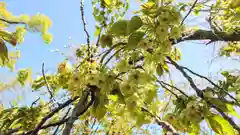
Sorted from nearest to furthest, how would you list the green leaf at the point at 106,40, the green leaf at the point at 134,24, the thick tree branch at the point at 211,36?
the green leaf at the point at 134,24
the green leaf at the point at 106,40
the thick tree branch at the point at 211,36

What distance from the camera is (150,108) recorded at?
778 millimetres

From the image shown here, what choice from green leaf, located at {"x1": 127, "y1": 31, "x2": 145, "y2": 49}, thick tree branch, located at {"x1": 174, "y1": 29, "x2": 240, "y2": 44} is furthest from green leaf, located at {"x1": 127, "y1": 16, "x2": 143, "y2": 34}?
thick tree branch, located at {"x1": 174, "y1": 29, "x2": 240, "y2": 44}

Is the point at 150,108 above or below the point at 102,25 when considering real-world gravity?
below

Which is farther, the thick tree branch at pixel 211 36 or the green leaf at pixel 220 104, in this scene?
the thick tree branch at pixel 211 36

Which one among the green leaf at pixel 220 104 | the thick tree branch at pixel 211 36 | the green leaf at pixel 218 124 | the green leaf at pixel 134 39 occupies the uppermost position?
the thick tree branch at pixel 211 36

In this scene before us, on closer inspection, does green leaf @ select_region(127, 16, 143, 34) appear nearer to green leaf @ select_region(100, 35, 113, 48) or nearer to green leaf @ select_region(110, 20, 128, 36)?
green leaf @ select_region(110, 20, 128, 36)

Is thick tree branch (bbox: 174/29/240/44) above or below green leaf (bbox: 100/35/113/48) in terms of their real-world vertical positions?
above

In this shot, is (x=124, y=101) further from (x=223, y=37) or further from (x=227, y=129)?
(x=223, y=37)

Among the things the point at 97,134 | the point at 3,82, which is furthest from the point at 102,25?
the point at 3,82

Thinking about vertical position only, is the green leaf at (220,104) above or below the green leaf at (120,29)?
below

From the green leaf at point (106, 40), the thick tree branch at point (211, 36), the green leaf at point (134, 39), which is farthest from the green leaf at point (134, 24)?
the thick tree branch at point (211, 36)

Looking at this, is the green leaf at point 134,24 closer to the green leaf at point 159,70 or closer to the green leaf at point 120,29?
the green leaf at point 120,29

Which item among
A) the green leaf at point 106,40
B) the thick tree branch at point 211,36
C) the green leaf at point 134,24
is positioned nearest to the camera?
the green leaf at point 134,24

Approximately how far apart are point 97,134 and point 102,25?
1037 millimetres
